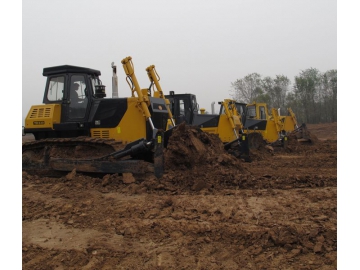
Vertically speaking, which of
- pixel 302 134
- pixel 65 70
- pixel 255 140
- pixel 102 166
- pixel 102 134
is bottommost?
pixel 102 166

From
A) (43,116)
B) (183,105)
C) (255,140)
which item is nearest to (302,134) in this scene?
(255,140)

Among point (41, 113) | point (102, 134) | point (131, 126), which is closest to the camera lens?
point (131, 126)

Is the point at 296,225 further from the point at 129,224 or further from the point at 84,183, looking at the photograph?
the point at 84,183

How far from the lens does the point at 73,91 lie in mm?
8164

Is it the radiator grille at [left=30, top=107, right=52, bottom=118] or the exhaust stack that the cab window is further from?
the exhaust stack

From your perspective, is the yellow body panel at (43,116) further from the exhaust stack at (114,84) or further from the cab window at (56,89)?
the exhaust stack at (114,84)

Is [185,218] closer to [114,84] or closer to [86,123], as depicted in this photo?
[86,123]

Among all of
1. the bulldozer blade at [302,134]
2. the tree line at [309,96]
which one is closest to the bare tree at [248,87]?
the tree line at [309,96]

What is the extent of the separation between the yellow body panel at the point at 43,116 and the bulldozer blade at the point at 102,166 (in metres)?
1.15

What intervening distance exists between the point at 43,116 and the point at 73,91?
1.00 m

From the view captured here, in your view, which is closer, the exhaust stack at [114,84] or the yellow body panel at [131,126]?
the yellow body panel at [131,126]

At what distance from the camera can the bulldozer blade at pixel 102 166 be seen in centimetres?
659

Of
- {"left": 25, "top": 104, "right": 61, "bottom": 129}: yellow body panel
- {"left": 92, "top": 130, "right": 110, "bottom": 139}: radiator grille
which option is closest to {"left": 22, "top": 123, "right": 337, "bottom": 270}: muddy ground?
{"left": 92, "top": 130, "right": 110, "bottom": 139}: radiator grille

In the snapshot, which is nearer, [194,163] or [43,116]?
[194,163]
